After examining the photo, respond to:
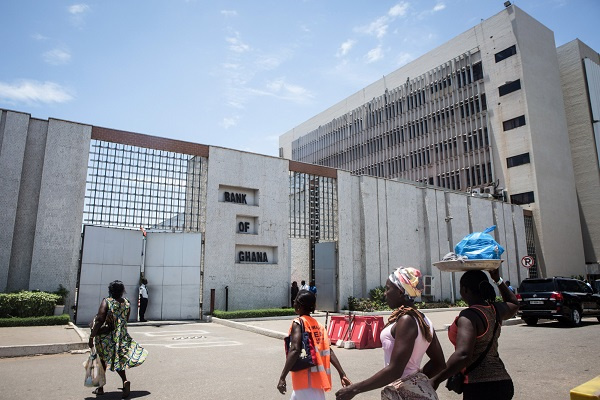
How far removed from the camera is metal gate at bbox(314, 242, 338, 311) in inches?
904

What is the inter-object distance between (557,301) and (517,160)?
28645 mm

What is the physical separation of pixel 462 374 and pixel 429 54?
53594mm

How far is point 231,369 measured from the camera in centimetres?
817

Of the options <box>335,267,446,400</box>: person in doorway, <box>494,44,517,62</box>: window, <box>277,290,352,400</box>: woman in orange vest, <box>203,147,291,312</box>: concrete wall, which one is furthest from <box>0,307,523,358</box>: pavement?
<box>494,44,517,62</box>: window

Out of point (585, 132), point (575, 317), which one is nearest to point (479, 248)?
point (575, 317)

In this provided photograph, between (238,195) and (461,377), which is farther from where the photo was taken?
(238,195)

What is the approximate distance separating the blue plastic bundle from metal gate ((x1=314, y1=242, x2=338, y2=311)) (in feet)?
64.5

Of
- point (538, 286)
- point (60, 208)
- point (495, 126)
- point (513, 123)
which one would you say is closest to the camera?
point (538, 286)

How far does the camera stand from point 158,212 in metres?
19.0

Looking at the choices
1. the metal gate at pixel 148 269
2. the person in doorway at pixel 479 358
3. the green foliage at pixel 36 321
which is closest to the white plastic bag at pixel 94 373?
the person in doorway at pixel 479 358

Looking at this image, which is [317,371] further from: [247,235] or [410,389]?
[247,235]

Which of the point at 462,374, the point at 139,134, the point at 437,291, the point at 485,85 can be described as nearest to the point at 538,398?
the point at 462,374

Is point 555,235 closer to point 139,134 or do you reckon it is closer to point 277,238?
point 277,238

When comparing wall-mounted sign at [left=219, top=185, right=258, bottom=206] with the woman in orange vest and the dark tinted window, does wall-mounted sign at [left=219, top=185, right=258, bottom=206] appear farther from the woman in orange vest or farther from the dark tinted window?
the woman in orange vest
